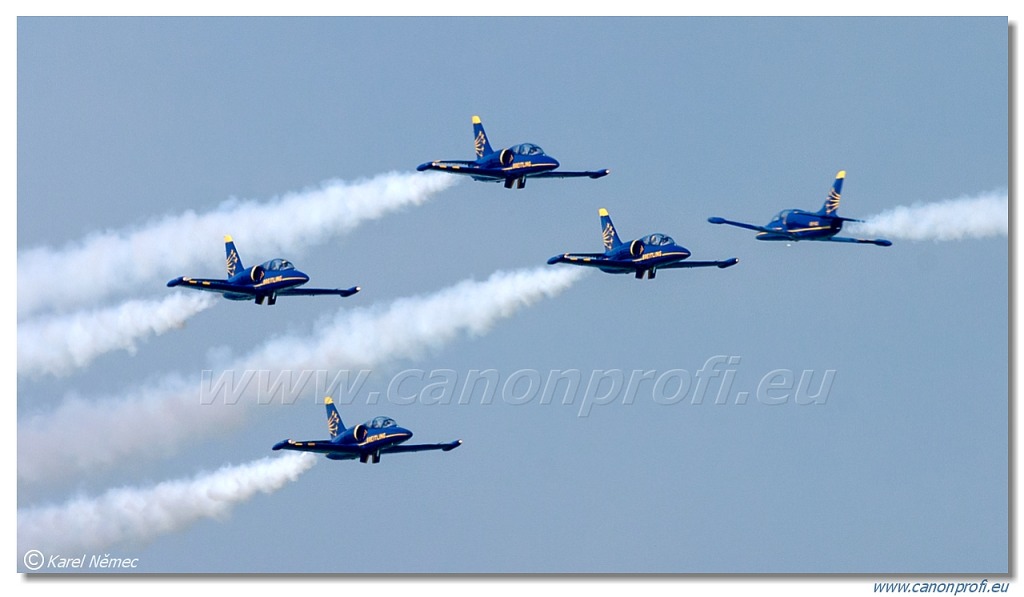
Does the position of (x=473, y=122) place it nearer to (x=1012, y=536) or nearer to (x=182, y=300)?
(x=182, y=300)

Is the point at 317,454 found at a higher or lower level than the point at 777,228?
lower

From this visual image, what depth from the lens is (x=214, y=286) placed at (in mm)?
139750

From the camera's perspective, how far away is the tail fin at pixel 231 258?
469 ft

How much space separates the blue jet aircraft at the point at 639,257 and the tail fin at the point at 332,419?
14.5 m

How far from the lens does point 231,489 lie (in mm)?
144750

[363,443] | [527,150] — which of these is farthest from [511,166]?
[363,443]

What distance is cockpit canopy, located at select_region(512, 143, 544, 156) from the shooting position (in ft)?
463

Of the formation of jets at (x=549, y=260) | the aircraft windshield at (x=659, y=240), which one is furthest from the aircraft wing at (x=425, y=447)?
the aircraft windshield at (x=659, y=240)

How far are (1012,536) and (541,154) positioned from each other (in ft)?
103

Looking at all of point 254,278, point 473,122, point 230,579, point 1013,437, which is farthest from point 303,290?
point 1013,437

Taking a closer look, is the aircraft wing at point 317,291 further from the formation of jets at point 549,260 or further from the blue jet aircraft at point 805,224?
the blue jet aircraft at point 805,224

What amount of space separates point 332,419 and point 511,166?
16.3 metres

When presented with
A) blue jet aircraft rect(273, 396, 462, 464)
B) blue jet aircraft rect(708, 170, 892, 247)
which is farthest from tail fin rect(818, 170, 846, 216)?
→ blue jet aircraft rect(273, 396, 462, 464)

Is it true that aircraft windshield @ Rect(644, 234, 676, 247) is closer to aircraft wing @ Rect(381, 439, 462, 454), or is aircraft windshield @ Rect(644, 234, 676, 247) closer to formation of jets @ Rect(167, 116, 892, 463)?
formation of jets @ Rect(167, 116, 892, 463)
